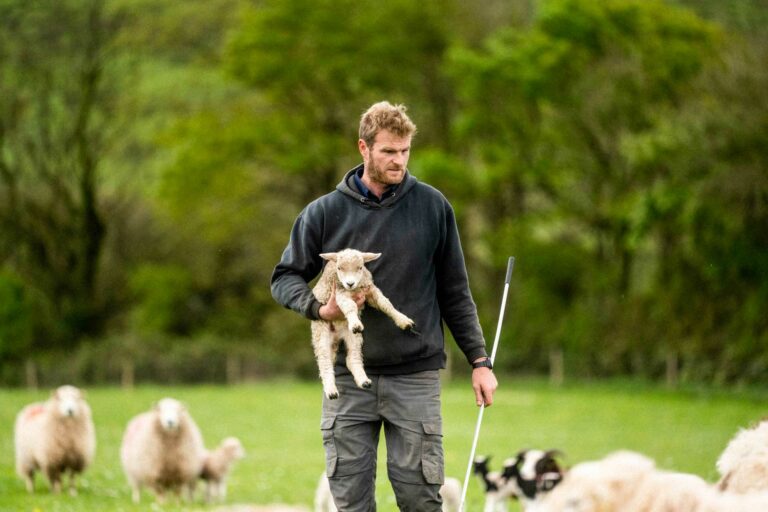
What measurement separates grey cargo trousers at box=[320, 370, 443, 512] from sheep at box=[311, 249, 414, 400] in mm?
172

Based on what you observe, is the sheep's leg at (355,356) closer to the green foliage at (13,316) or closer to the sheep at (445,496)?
the sheep at (445,496)

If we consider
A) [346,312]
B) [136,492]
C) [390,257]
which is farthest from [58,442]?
[346,312]

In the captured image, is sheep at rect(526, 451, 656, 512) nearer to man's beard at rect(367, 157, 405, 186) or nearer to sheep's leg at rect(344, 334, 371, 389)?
sheep's leg at rect(344, 334, 371, 389)

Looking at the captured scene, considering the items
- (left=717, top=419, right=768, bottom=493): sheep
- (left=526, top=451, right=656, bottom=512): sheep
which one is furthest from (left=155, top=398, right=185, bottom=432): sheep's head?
(left=526, top=451, right=656, bottom=512): sheep

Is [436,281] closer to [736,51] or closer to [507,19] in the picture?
[736,51]

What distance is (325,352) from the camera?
5.73 metres

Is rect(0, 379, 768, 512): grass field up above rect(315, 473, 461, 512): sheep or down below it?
below

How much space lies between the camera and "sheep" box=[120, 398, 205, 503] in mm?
12156

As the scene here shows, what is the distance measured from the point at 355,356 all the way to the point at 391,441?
506 mm

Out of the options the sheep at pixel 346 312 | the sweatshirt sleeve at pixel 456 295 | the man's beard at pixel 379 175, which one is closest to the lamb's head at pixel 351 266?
the sheep at pixel 346 312

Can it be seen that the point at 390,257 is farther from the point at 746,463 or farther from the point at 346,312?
the point at 746,463

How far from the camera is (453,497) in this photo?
9984 millimetres

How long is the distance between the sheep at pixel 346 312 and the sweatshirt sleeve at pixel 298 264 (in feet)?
0.40

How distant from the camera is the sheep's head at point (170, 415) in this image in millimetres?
12289
